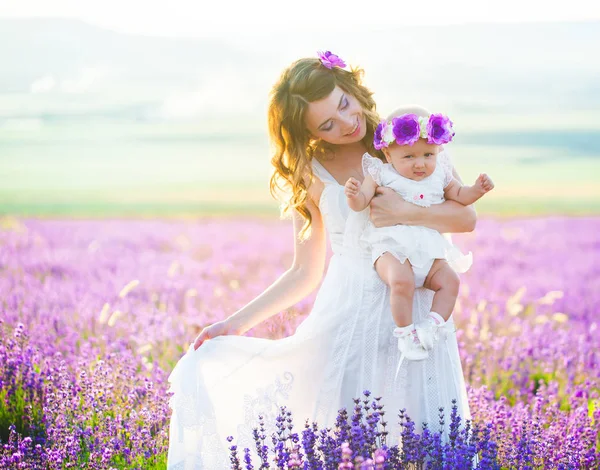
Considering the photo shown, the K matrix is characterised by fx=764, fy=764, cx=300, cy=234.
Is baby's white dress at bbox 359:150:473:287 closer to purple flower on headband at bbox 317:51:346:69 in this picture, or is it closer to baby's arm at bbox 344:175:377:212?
baby's arm at bbox 344:175:377:212

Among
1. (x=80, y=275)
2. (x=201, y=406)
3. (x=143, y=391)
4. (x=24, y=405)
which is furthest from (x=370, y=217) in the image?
(x=80, y=275)

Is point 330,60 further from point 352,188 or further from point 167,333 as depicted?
point 167,333

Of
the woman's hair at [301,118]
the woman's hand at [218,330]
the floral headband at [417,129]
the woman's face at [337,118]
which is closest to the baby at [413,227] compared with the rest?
the floral headband at [417,129]

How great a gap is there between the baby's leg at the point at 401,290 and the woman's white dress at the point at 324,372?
19cm

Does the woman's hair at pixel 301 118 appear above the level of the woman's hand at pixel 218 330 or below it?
above

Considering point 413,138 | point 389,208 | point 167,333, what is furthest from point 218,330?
point 167,333

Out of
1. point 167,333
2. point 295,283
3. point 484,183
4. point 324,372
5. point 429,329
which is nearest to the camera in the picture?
point 429,329

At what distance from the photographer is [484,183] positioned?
2873 mm

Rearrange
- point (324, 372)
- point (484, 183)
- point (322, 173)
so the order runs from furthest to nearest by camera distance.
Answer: point (322, 173), point (324, 372), point (484, 183)

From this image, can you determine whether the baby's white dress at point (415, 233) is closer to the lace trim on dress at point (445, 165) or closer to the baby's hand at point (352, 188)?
the lace trim on dress at point (445, 165)

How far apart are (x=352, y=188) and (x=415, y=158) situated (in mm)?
279

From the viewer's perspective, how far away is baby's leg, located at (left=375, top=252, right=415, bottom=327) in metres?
2.81

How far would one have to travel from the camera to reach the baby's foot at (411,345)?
277 centimetres

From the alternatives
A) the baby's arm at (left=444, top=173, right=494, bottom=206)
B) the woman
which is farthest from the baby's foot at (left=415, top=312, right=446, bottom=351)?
the baby's arm at (left=444, top=173, right=494, bottom=206)
